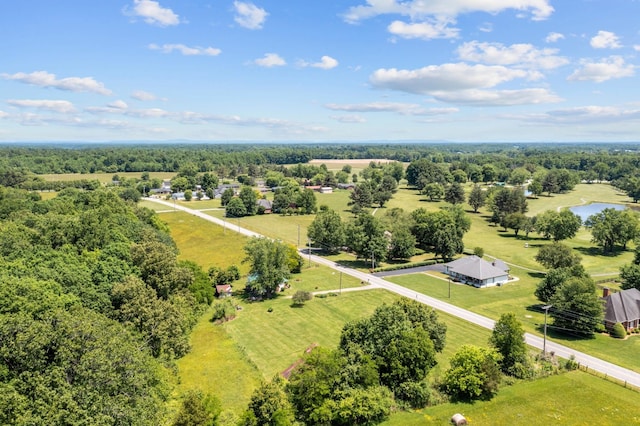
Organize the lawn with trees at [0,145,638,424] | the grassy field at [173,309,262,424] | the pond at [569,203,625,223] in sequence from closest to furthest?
1. the lawn with trees at [0,145,638,424]
2. the grassy field at [173,309,262,424]
3. the pond at [569,203,625,223]

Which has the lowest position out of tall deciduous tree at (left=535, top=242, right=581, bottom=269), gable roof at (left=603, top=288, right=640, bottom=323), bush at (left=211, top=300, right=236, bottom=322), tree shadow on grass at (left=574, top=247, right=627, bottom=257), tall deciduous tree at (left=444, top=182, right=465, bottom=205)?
bush at (left=211, top=300, right=236, bottom=322)

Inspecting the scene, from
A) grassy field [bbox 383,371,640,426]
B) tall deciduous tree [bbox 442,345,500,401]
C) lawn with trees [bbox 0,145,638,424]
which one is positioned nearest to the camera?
grassy field [bbox 383,371,640,426]

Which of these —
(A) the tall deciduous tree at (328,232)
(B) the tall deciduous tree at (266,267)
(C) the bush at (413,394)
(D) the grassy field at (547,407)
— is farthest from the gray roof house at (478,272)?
(C) the bush at (413,394)

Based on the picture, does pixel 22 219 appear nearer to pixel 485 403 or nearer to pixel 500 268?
pixel 485 403

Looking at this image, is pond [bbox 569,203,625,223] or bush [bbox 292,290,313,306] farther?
pond [bbox 569,203,625,223]

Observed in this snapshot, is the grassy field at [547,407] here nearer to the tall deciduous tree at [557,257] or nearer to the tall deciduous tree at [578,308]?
the tall deciduous tree at [578,308]

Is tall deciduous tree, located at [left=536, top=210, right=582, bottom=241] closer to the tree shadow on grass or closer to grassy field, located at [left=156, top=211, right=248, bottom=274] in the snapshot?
the tree shadow on grass

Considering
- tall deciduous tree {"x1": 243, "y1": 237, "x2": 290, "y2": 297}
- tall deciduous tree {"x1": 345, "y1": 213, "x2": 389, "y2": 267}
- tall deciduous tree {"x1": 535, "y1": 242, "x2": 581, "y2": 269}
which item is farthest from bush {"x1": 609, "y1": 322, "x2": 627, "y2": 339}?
tall deciduous tree {"x1": 243, "y1": 237, "x2": 290, "y2": 297}
